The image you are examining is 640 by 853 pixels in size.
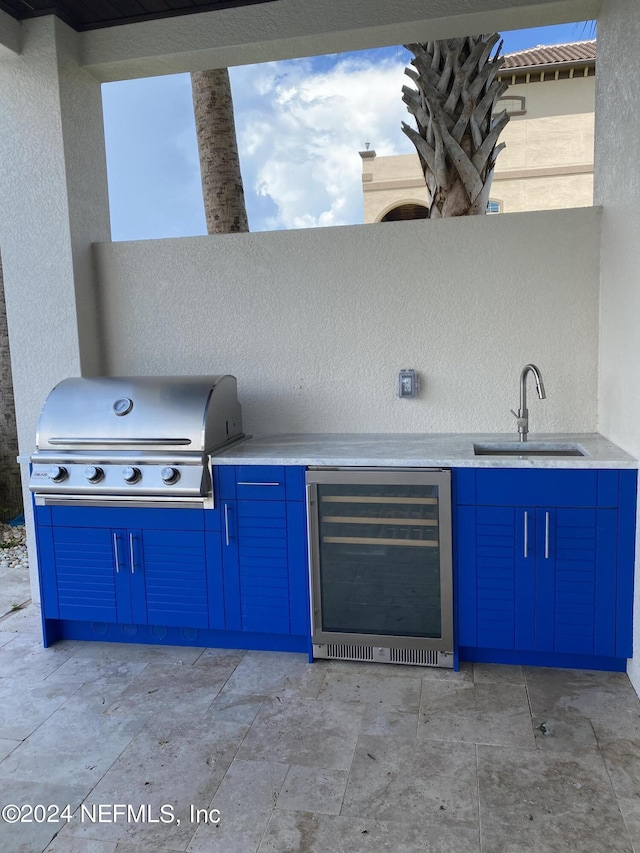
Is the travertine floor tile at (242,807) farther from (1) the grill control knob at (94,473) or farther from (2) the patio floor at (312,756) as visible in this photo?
(1) the grill control knob at (94,473)

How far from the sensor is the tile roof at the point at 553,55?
14.7 m

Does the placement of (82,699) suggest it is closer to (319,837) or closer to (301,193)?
(319,837)

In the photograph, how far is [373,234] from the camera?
3.82 meters

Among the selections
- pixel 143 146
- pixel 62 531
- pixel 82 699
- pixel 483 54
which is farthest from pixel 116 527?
pixel 143 146

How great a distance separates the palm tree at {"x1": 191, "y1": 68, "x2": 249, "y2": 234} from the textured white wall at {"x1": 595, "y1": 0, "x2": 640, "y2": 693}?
11.6ft

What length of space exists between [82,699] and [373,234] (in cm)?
289

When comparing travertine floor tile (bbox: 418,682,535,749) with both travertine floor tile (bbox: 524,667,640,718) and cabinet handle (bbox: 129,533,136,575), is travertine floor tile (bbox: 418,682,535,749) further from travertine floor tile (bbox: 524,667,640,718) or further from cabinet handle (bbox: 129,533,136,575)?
cabinet handle (bbox: 129,533,136,575)

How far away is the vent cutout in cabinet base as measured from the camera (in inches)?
128

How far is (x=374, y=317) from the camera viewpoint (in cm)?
388

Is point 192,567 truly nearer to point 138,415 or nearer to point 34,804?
point 138,415

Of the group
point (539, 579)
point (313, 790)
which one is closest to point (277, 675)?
point (313, 790)

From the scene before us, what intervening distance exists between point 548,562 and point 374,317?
5.54ft

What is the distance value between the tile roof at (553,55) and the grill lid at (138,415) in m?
14.8

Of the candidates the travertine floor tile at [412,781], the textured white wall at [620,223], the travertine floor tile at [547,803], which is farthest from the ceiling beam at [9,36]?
the travertine floor tile at [547,803]
